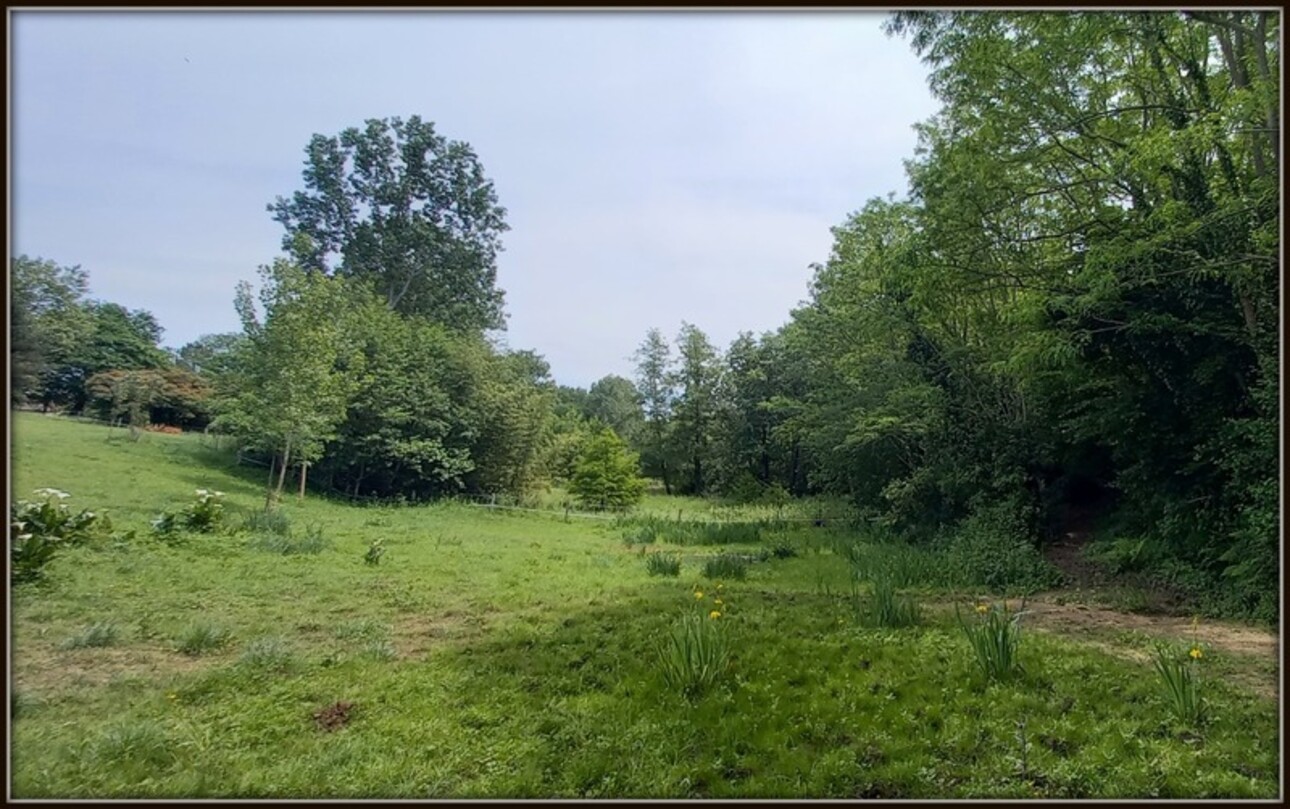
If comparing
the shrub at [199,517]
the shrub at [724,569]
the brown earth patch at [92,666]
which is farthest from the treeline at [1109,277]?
the shrub at [199,517]

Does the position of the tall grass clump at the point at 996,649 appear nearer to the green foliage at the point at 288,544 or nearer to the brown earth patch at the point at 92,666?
the brown earth patch at the point at 92,666

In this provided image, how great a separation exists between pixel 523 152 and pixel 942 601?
5.26m

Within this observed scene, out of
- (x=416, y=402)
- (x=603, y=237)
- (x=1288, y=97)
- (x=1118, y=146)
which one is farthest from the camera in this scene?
(x=416, y=402)

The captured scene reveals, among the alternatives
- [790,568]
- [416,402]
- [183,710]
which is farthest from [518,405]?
[183,710]

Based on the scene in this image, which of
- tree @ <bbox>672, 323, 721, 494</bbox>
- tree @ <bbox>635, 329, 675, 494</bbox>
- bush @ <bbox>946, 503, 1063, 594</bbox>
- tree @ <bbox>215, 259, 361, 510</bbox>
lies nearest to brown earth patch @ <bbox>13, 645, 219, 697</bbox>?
bush @ <bbox>946, 503, 1063, 594</bbox>

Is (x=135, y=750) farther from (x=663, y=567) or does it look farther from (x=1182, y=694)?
(x=663, y=567)

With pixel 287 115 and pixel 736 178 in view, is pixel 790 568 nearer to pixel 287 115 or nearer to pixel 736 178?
pixel 736 178

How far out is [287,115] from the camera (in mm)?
3857

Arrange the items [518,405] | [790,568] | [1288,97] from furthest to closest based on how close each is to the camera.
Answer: [518,405]
[790,568]
[1288,97]

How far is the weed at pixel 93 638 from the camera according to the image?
150 inches

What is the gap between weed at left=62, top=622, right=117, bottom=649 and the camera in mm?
3801

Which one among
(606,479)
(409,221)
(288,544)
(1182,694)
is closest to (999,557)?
(1182,694)

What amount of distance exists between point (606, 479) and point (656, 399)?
931 centimetres

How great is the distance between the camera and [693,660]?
3246 millimetres
